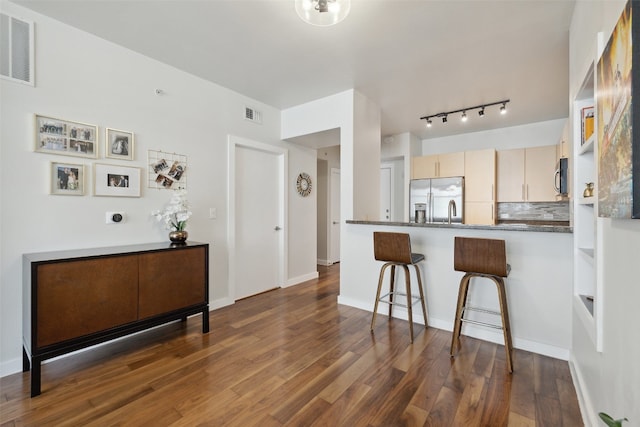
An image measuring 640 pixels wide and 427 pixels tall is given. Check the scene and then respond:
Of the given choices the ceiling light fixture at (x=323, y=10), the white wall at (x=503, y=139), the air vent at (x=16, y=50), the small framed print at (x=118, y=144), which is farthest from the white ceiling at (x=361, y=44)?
the white wall at (x=503, y=139)

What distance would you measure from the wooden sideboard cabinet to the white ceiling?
179 centimetres

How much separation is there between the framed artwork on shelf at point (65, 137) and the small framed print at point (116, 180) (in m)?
0.14

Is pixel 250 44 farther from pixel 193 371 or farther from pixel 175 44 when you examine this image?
pixel 193 371

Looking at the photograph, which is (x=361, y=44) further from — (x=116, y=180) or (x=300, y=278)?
(x=300, y=278)

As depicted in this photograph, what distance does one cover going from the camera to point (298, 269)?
14.5 ft

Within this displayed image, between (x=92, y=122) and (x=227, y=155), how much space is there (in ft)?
4.26

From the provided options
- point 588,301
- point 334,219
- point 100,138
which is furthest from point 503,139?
point 100,138

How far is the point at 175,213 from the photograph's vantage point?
2.79m

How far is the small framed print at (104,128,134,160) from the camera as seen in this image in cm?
245

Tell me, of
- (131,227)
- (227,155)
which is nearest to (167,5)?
(227,155)

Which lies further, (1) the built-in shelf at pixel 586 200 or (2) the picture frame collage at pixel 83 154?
(2) the picture frame collage at pixel 83 154

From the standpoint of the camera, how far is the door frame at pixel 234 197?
11.2 ft

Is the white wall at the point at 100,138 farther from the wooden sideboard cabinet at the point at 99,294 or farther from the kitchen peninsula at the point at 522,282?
the kitchen peninsula at the point at 522,282

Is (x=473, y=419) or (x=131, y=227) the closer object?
(x=473, y=419)
